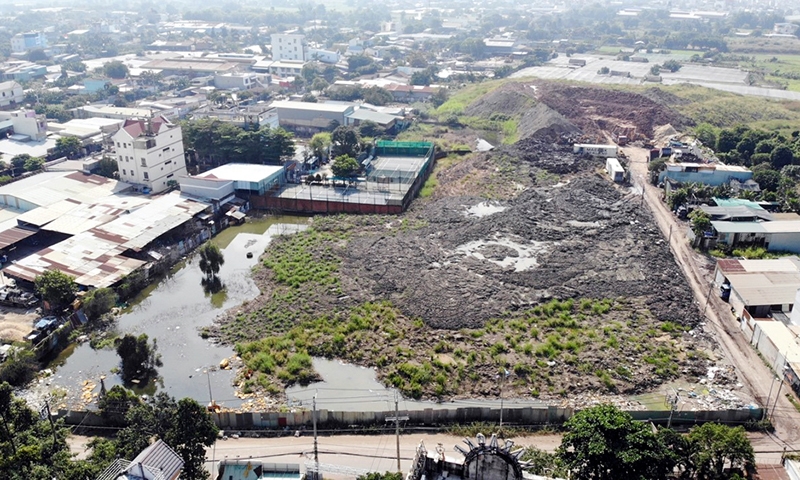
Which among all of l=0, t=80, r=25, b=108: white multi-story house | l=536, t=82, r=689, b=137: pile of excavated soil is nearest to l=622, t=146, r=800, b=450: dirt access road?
l=536, t=82, r=689, b=137: pile of excavated soil

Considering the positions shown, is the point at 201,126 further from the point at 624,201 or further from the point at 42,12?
the point at 42,12

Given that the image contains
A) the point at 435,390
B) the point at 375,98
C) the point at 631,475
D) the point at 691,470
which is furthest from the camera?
the point at 375,98

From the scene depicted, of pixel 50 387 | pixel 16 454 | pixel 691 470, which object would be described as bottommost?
pixel 50 387

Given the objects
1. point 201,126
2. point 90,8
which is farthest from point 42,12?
point 201,126

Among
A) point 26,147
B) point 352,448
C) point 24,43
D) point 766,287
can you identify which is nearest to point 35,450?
point 352,448

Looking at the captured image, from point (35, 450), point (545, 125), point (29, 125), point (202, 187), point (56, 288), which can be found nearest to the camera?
point (35, 450)

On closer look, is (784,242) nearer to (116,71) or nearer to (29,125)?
(29,125)

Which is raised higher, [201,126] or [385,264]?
[201,126]
